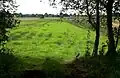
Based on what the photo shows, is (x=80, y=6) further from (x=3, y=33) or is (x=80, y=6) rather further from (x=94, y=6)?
(x=3, y=33)

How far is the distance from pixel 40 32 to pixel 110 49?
35.5m

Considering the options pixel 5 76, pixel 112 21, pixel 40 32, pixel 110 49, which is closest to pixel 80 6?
pixel 112 21

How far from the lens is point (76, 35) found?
53.5m

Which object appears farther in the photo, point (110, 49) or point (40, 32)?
point (40, 32)

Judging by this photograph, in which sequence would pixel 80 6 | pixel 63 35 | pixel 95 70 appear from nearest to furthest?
pixel 95 70
pixel 80 6
pixel 63 35

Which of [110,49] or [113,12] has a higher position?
[113,12]

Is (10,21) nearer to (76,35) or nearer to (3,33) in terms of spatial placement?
(3,33)

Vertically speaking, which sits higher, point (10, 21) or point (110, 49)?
point (10, 21)

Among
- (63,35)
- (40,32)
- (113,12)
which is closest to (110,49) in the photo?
(113,12)

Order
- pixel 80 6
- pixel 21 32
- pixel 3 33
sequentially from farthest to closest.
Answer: pixel 21 32
pixel 80 6
pixel 3 33

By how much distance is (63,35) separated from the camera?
53219mm

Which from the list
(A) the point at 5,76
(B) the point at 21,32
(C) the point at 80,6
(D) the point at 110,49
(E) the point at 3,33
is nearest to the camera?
(A) the point at 5,76

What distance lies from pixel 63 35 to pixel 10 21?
34529mm

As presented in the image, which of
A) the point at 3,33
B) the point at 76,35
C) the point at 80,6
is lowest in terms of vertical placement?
the point at 76,35
